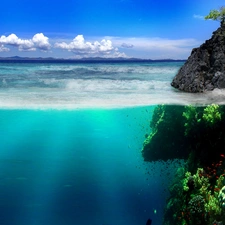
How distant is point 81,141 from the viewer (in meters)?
52.2

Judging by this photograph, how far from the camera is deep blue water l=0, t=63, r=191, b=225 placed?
1966 centimetres

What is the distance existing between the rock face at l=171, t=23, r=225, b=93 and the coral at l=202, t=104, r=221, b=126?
6.69ft

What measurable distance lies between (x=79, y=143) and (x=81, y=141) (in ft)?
2.88

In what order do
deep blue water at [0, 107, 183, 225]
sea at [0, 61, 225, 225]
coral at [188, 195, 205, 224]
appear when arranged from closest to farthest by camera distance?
coral at [188, 195, 205, 224]
sea at [0, 61, 225, 225]
deep blue water at [0, 107, 183, 225]

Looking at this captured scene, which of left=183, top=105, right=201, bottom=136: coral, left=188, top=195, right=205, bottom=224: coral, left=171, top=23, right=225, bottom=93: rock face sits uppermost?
left=171, top=23, right=225, bottom=93: rock face

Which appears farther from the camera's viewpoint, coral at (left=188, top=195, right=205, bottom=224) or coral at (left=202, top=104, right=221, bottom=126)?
coral at (left=202, top=104, right=221, bottom=126)

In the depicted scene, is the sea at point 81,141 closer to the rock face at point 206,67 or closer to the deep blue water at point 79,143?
the deep blue water at point 79,143

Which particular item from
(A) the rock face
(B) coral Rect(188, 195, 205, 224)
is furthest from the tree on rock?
(B) coral Rect(188, 195, 205, 224)

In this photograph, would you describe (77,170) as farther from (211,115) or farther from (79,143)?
(211,115)

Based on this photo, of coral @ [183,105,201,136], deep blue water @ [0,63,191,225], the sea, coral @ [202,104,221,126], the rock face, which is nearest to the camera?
coral @ [202,104,221,126]

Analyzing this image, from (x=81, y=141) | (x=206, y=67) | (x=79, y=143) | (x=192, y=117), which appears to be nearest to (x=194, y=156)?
(x=192, y=117)

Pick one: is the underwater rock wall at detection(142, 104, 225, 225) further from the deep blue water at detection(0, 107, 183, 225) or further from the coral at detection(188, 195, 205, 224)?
the deep blue water at detection(0, 107, 183, 225)

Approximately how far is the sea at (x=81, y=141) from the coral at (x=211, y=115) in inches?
42.9

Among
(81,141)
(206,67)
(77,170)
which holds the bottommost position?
(77,170)
